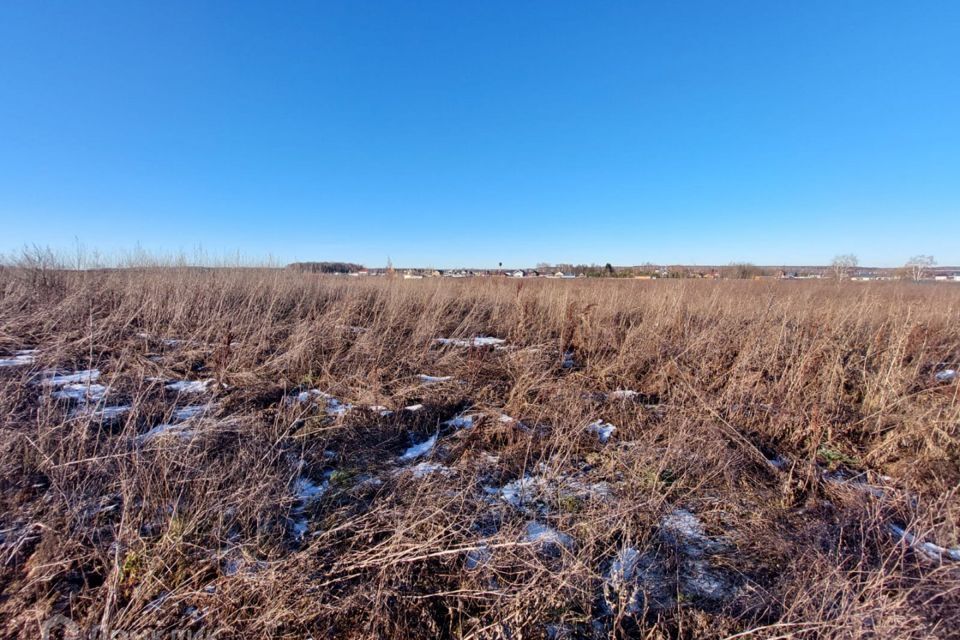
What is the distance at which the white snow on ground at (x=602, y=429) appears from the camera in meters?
2.81

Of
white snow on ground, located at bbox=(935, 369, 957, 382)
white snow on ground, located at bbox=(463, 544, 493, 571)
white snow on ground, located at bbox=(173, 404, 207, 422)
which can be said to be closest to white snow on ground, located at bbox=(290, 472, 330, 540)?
white snow on ground, located at bbox=(463, 544, 493, 571)

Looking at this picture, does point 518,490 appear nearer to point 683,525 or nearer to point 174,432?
point 683,525

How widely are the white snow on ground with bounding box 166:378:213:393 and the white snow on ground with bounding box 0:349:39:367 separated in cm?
129

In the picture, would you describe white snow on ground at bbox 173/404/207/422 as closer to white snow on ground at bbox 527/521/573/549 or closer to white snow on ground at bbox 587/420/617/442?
white snow on ground at bbox 527/521/573/549

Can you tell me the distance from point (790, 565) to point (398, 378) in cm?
324

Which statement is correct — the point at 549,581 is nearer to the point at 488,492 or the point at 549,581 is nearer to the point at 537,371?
the point at 488,492

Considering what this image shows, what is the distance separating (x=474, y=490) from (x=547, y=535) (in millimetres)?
537

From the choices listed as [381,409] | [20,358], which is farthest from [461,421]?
[20,358]

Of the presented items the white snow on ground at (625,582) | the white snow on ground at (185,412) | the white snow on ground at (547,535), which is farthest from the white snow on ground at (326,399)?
the white snow on ground at (625,582)

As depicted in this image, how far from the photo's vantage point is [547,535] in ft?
5.45

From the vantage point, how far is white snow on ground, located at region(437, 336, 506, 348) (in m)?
4.99

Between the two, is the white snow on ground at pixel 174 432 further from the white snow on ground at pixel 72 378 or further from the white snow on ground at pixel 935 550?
the white snow on ground at pixel 935 550

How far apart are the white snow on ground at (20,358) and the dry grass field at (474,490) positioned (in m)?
0.06

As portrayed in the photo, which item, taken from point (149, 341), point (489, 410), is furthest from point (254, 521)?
point (149, 341)
